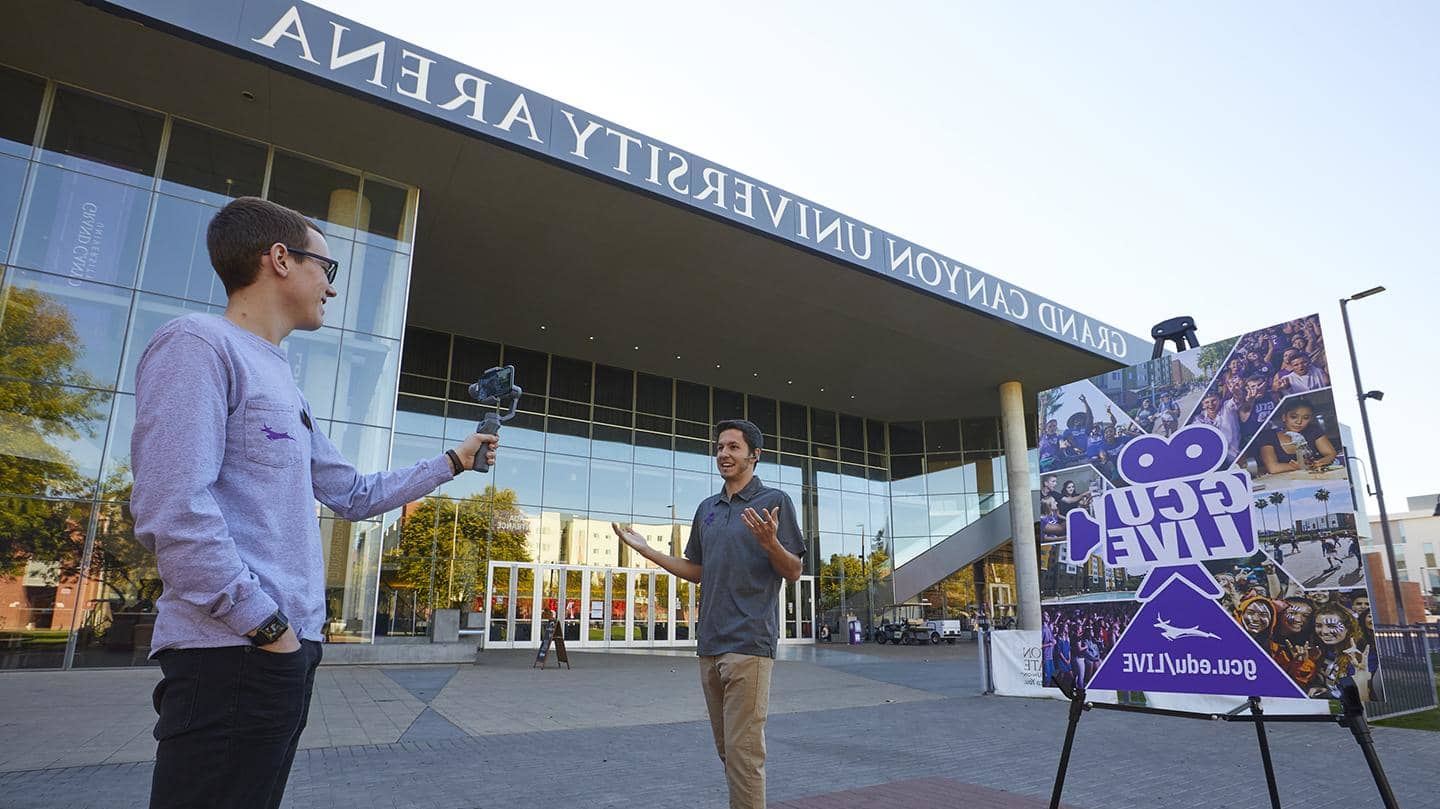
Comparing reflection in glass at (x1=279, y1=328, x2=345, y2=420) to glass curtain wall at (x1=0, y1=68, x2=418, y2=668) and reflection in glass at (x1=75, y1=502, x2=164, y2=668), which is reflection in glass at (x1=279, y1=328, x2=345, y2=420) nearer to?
glass curtain wall at (x1=0, y1=68, x2=418, y2=668)

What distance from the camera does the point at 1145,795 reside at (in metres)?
5.64

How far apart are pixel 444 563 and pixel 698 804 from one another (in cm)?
1954

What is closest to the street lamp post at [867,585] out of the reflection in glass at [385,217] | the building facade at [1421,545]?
the reflection in glass at [385,217]

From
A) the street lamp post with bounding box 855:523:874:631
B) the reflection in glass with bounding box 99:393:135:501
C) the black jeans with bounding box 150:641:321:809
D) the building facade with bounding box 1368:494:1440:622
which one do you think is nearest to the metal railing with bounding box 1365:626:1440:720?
the black jeans with bounding box 150:641:321:809

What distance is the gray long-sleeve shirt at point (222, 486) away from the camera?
1628 mm

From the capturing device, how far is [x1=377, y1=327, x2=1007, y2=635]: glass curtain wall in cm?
2327

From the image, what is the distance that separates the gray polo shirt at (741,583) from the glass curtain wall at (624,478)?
62.9 ft

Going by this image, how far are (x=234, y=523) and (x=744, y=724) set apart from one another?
240 cm

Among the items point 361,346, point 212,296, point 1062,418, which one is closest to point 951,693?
point 1062,418

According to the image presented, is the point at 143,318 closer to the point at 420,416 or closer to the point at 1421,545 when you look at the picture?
the point at 420,416

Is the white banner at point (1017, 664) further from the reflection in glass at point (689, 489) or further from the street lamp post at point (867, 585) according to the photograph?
the street lamp post at point (867, 585)

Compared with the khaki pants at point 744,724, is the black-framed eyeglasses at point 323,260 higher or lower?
higher

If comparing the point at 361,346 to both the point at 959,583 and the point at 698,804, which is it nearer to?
the point at 698,804

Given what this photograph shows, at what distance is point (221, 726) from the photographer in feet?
5.35
